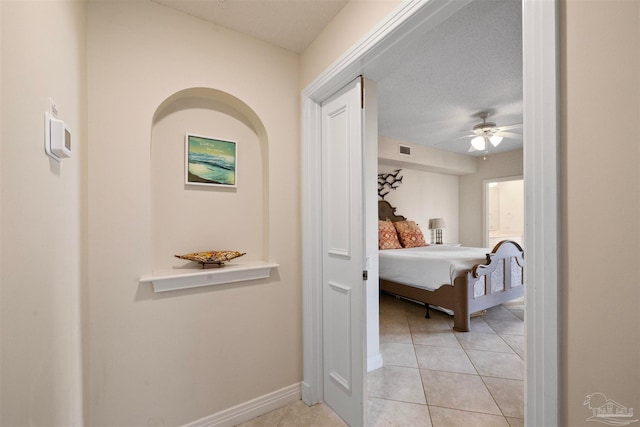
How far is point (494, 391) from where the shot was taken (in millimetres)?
2133

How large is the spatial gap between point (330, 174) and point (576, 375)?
149 centimetres

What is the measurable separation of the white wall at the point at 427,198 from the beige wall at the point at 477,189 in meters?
0.16

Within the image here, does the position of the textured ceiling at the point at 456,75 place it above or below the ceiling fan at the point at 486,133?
above

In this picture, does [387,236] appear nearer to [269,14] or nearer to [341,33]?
[341,33]

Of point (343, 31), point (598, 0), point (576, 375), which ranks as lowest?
point (576, 375)

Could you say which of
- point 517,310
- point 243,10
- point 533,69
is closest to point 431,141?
point 517,310

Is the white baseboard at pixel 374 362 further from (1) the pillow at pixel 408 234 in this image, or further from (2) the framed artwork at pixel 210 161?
(1) the pillow at pixel 408 234

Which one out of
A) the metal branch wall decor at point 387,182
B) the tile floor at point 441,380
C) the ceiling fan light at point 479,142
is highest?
the ceiling fan light at point 479,142

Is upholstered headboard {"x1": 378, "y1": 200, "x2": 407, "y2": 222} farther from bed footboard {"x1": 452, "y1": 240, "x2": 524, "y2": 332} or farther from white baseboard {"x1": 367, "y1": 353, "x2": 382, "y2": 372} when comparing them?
white baseboard {"x1": 367, "y1": 353, "x2": 382, "y2": 372}

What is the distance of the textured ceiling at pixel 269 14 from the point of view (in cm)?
162

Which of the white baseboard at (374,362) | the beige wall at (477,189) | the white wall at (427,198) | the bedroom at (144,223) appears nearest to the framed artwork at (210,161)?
the bedroom at (144,223)

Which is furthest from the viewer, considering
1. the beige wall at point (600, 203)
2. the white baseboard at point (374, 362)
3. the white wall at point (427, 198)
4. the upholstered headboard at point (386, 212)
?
the white wall at point (427, 198)

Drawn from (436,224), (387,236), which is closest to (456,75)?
(387,236)

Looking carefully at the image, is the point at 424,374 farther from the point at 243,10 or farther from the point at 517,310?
the point at 243,10
